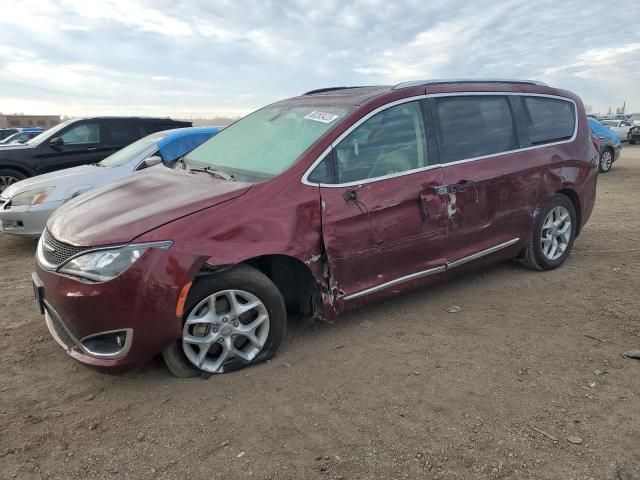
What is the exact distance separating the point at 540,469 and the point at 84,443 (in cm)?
225

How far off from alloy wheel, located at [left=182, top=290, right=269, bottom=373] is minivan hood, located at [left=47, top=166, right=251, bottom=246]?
1.87ft

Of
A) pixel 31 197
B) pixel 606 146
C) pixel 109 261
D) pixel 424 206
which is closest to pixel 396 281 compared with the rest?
pixel 424 206

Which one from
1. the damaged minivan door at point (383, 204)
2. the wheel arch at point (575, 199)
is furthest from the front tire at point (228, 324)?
the wheel arch at point (575, 199)

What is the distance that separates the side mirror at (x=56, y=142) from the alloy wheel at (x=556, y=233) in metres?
7.39

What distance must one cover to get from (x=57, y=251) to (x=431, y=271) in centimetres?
264

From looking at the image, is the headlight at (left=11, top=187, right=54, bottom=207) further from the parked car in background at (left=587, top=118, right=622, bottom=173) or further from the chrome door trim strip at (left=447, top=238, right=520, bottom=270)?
the parked car in background at (left=587, top=118, right=622, bottom=173)

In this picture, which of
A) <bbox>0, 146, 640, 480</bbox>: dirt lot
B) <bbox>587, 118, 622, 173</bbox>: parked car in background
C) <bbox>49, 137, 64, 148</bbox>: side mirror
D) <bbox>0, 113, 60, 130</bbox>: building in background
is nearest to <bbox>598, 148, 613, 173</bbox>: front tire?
<bbox>587, 118, 622, 173</bbox>: parked car in background

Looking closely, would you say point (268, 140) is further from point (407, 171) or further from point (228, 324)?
point (228, 324)

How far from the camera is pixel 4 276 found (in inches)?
209

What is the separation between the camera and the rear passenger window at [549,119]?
4781mm

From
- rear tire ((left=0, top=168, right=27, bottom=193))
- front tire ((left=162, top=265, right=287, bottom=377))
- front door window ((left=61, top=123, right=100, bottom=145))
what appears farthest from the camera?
front door window ((left=61, top=123, right=100, bottom=145))

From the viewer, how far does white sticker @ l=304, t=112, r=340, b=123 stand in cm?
369

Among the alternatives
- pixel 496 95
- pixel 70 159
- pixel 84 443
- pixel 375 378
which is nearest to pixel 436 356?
pixel 375 378

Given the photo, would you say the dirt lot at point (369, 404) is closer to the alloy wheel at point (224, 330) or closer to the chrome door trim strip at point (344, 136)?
the alloy wheel at point (224, 330)
